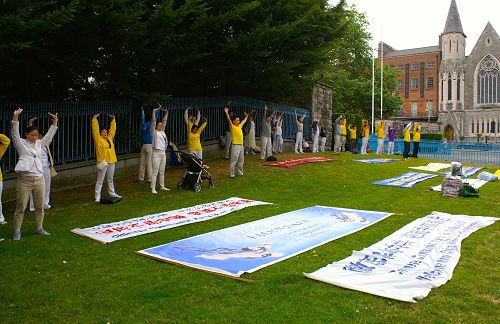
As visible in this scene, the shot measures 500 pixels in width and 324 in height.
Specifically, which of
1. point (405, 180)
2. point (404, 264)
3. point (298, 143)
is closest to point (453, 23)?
point (298, 143)

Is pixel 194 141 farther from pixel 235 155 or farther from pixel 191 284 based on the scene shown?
pixel 191 284

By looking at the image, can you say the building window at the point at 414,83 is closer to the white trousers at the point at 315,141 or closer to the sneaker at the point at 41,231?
the white trousers at the point at 315,141

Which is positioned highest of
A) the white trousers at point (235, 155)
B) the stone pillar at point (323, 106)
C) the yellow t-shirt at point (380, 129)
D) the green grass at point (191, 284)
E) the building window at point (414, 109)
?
the building window at point (414, 109)

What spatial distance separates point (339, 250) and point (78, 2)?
307 inches

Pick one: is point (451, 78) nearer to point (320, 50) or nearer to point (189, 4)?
point (320, 50)

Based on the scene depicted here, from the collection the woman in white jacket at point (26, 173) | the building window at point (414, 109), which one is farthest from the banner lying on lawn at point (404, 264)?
the building window at point (414, 109)

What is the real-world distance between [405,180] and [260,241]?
374 inches

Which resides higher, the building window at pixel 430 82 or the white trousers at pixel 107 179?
the building window at pixel 430 82

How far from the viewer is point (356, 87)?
50.3 meters

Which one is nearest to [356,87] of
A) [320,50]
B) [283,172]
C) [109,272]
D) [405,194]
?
[320,50]

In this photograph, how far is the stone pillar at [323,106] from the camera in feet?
98.5

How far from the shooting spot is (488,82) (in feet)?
238

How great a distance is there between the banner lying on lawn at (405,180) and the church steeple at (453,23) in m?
67.0

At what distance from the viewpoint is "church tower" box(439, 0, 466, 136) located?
73875 mm
